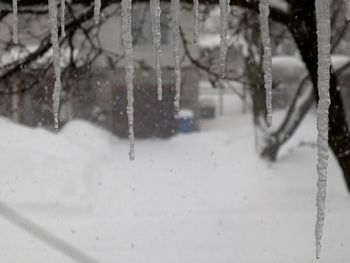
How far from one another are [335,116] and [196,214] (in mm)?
3830

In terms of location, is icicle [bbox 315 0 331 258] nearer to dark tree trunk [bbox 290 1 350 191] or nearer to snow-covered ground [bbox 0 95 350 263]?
dark tree trunk [bbox 290 1 350 191]

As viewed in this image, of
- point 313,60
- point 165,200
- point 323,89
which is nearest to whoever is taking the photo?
point 323,89

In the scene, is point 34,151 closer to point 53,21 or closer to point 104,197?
point 104,197

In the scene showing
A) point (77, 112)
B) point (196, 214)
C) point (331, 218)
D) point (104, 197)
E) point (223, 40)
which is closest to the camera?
point (223, 40)

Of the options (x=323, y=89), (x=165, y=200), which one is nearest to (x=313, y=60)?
(x=323, y=89)

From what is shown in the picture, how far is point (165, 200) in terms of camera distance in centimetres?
1016

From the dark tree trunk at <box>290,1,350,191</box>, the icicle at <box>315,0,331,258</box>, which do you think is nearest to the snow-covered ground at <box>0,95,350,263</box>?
the dark tree trunk at <box>290,1,350,191</box>

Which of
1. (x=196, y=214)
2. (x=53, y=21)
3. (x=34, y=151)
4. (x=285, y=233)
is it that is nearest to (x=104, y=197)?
(x=196, y=214)

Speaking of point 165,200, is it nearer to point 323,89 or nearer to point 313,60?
point 313,60

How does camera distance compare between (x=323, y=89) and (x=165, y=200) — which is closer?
(x=323, y=89)

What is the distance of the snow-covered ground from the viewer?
702 cm

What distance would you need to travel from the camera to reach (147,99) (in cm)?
1867

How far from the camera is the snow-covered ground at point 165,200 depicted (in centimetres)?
702

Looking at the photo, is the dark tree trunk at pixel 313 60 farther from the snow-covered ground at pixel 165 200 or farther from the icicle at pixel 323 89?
the icicle at pixel 323 89
